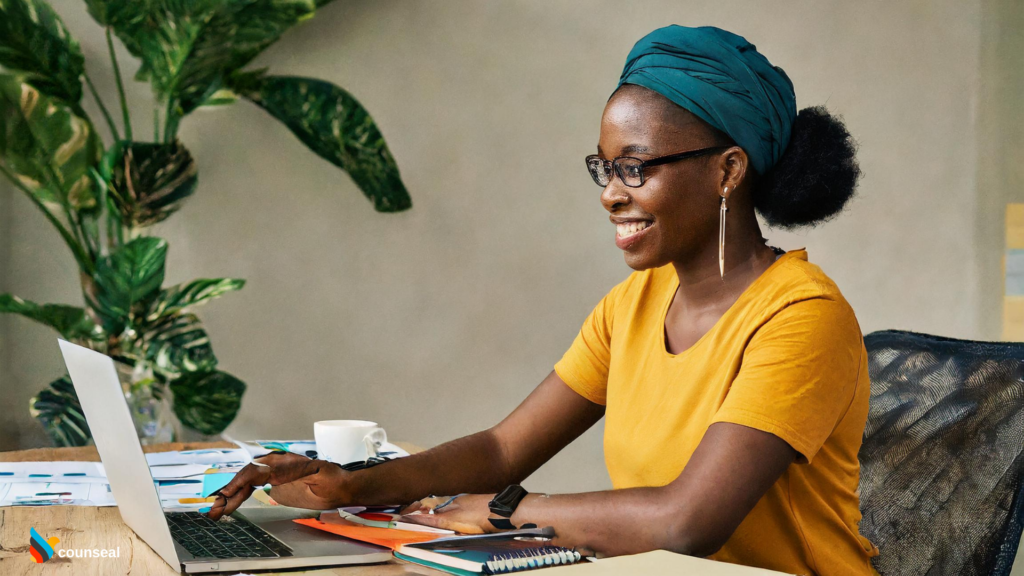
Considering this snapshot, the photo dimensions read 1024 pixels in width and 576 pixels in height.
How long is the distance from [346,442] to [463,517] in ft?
1.30

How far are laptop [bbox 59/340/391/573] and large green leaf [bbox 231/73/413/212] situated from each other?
1.31 m

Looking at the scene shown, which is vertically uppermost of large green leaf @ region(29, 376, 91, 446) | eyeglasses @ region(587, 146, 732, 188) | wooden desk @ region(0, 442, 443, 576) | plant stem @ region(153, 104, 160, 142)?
plant stem @ region(153, 104, 160, 142)

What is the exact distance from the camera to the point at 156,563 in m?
0.88

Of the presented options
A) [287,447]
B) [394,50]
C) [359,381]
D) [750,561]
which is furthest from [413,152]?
[750,561]

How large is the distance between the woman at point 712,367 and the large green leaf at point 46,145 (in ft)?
4.09

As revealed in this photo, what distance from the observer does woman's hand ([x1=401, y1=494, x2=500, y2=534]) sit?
101 cm

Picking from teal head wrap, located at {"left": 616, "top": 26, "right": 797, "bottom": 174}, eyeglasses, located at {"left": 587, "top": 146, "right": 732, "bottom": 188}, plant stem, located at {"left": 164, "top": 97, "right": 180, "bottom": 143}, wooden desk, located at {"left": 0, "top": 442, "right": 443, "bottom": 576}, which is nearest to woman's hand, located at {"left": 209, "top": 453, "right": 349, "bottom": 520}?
wooden desk, located at {"left": 0, "top": 442, "right": 443, "bottom": 576}

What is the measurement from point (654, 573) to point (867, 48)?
101 inches

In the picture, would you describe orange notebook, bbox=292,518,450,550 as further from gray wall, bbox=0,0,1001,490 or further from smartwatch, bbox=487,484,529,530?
gray wall, bbox=0,0,1001,490

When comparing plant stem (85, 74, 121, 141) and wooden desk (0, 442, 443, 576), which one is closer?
wooden desk (0, 442, 443, 576)

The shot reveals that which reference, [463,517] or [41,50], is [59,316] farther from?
[463,517]

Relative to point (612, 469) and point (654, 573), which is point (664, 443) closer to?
point (612, 469)

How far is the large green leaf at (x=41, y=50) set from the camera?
188 centimetres

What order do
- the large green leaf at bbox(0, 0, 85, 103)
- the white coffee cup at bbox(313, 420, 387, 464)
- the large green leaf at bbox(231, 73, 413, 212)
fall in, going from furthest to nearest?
the large green leaf at bbox(231, 73, 413, 212), the large green leaf at bbox(0, 0, 85, 103), the white coffee cup at bbox(313, 420, 387, 464)
